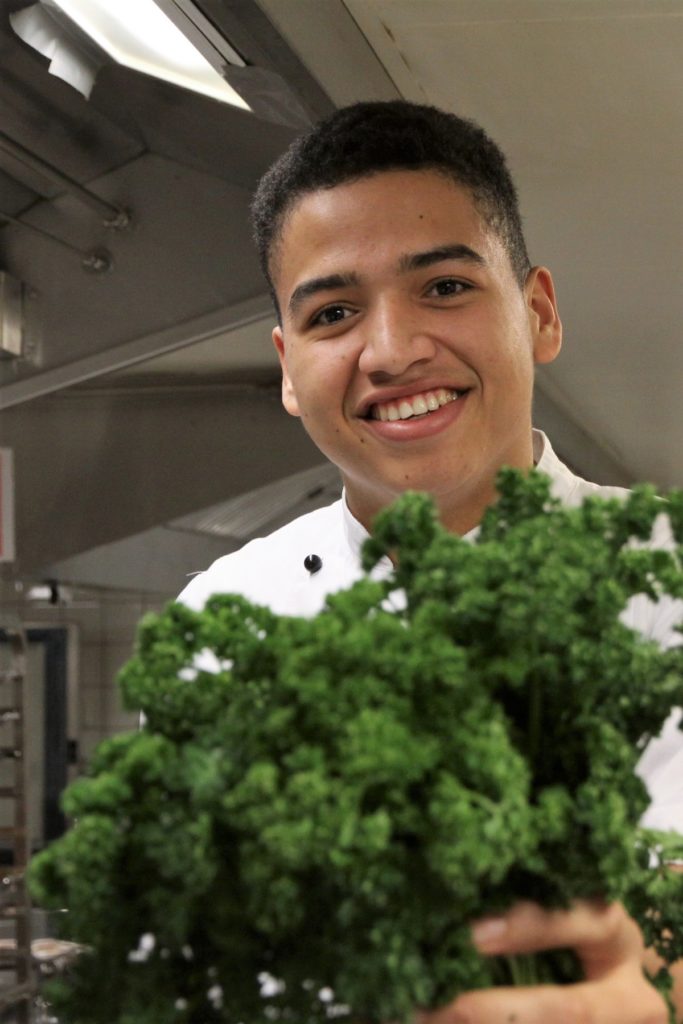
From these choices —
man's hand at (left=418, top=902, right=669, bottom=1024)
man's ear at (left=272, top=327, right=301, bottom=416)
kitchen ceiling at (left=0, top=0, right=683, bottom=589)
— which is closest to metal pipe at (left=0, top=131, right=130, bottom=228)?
kitchen ceiling at (left=0, top=0, right=683, bottom=589)

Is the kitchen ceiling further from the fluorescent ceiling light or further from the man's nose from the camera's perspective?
the man's nose

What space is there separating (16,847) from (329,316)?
1168 millimetres

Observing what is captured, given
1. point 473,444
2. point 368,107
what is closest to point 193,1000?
point 473,444

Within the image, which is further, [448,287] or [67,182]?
[67,182]

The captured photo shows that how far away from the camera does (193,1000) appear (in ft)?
2.22

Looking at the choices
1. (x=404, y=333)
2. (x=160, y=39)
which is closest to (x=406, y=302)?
(x=404, y=333)

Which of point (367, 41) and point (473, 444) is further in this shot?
point (367, 41)

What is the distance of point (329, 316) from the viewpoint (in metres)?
1.23

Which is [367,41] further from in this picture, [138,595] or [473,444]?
[138,595]

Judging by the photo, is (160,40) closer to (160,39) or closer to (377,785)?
(160,39)

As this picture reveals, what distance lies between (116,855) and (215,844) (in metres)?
0.06

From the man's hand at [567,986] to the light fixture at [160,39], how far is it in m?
1.30

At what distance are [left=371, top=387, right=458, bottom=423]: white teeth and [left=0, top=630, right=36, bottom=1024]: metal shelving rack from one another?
107cm

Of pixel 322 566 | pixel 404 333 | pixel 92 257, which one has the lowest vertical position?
pixel 322 566
